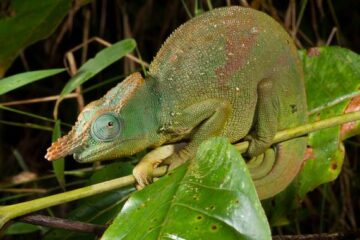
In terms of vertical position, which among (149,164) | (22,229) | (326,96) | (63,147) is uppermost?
(63,147)

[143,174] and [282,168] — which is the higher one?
[143,174]

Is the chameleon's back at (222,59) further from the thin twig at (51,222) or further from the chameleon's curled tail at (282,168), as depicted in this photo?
the thin twig at (51,222)

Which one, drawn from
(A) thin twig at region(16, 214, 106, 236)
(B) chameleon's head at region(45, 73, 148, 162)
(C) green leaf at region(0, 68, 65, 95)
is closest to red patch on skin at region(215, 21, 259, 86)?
(B) chameleon's head at region(45, 73, 148, 162)

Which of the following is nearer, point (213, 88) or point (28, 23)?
point (213, 88)

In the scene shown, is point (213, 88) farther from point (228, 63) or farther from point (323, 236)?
point (323, 236)

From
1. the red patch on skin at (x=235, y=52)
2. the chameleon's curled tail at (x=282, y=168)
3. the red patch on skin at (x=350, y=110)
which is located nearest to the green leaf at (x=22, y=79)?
the red patch on skin at (x=235, y=52)

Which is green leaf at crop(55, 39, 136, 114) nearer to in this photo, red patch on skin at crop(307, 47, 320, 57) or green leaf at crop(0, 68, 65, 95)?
green leaf at crop(0, 68, 65, 95)

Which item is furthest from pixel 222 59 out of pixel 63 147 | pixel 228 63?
pixel 63 147
